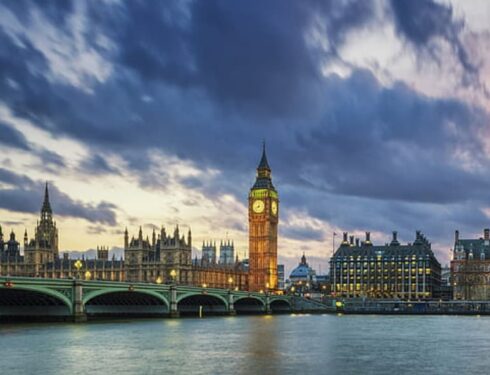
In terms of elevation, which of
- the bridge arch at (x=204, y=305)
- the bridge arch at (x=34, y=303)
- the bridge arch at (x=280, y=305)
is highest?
the bridge arch at (x=34, y=303)

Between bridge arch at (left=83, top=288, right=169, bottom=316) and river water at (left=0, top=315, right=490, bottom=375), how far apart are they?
26.6 m

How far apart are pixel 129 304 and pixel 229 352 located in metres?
65.1

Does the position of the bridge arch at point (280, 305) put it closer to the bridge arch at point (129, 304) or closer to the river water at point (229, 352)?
the bridge arch at point (129, 304)

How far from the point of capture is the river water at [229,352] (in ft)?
162

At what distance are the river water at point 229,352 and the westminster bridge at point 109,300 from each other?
5079mm

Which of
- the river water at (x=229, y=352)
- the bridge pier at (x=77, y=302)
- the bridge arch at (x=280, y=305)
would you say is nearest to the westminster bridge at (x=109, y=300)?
the bridge pier at (x=77, y=302)

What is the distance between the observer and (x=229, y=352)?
200ft

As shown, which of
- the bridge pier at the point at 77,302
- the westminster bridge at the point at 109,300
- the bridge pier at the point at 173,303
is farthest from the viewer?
the bridge pier at the point at 173,303

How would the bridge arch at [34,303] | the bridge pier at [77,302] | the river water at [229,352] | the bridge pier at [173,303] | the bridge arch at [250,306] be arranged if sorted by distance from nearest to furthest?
the river water at [229,352] < the bridge arch at [34,303] < the bridge pier at [77,302] < the bridge pier at [173,303] < the bridge arch at [250,306]

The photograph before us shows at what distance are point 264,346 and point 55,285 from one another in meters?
32.2

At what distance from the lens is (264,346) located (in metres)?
66.8

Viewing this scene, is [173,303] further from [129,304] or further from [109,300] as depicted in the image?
[109,300]

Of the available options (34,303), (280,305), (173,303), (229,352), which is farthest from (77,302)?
(280,305)

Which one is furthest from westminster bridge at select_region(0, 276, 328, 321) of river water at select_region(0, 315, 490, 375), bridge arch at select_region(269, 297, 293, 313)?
river water at select_region(0, 315, 490, 375)
